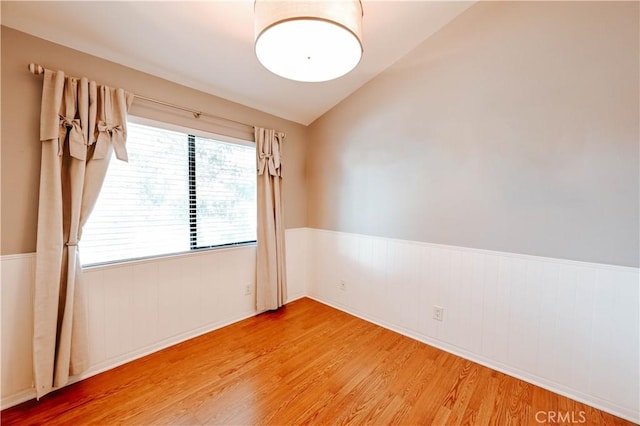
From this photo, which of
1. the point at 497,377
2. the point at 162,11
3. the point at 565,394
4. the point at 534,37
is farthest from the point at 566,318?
the point at 162,11

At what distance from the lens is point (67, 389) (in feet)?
5.92

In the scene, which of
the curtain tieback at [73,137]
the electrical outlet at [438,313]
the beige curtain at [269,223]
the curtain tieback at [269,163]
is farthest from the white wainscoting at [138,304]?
the electrical outlet at [438,313]

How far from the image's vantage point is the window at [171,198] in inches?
79.9

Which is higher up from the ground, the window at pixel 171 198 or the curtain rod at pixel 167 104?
the curtain rod at pixel 167 104

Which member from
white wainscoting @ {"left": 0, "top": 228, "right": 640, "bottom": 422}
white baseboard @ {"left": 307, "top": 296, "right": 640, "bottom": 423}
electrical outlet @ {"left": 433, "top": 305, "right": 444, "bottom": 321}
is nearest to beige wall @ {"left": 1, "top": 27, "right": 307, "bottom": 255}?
white wainscoting @ {"left": 0, "top": 228, "right": 640, "bottom": 422}

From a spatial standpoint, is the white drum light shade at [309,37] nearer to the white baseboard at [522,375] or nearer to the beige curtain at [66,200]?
the beige curtain at [66,200]

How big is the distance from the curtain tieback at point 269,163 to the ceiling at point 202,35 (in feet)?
1.94

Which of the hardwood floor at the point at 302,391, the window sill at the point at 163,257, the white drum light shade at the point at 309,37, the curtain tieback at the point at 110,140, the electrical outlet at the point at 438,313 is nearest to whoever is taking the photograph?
the white drum light shade at the point at 309,37

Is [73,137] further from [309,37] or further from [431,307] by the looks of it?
[431,307]

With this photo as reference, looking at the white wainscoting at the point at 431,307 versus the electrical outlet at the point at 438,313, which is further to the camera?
the electrical outlet at the point at 438,313

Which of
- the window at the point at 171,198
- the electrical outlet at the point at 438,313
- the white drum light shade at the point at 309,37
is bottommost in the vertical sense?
the electrical outlet at the point at 438,313

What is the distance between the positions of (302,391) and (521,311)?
1730mm

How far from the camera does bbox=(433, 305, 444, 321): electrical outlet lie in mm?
2391

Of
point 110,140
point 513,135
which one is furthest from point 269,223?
point 513,135
